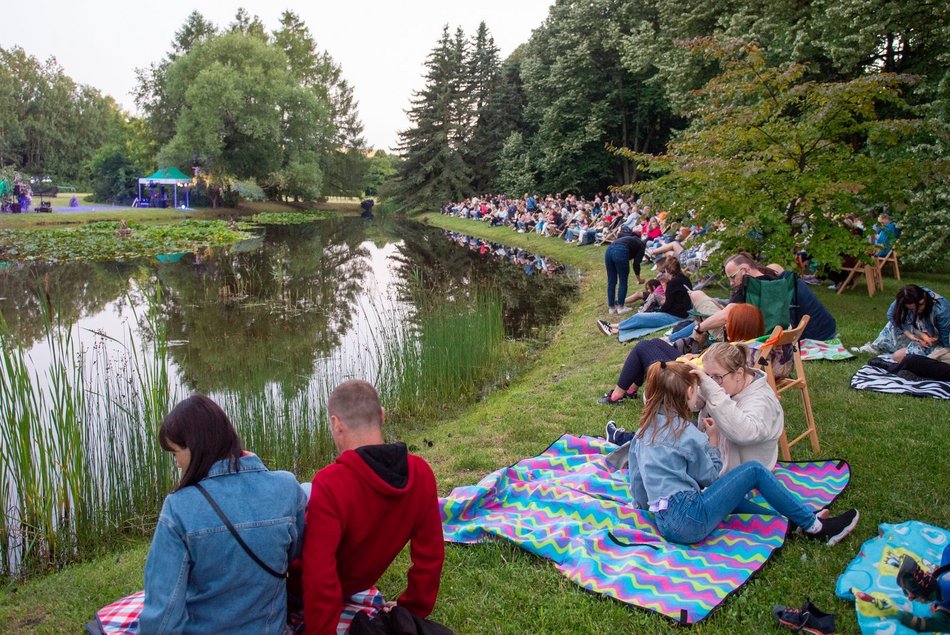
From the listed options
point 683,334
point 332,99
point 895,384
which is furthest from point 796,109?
point 332,99

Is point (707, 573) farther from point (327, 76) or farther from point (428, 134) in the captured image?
point (327, 76)

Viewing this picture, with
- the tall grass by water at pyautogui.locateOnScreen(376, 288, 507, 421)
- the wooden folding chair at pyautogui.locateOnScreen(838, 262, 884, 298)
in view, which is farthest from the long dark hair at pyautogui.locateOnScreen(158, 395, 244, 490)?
the wooden folding chair at pyautogui.locateOnScreen(838, 262, 884, 298)

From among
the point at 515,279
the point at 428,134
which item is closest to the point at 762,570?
the point at 515,279

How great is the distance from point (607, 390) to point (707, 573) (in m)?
3.31

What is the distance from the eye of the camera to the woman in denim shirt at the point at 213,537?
2291 millimetres

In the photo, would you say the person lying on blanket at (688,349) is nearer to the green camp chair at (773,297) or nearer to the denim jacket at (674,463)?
the green camp chair at (773,297)

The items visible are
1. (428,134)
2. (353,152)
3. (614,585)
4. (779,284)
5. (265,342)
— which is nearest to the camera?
(614,585)

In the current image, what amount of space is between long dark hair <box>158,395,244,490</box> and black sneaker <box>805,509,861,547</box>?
112 inches

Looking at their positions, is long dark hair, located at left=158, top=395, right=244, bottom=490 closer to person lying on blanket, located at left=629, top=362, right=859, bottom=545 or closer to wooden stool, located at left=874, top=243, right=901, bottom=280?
person lying on blanket, located at left=629, top=362, right=859, bottom=545

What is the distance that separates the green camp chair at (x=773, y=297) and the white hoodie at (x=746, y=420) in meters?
2.57

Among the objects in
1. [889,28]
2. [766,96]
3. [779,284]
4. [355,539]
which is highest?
[889,28]

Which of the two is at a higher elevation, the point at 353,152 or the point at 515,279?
the point at 353,152

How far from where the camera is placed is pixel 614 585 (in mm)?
3209

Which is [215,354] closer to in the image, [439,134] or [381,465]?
[381,465]
